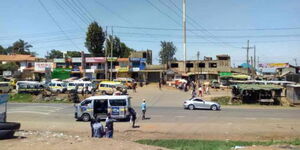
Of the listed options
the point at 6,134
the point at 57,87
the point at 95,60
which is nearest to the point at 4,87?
the point at 57,87

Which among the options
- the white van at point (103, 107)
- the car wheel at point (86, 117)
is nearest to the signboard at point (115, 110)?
the white van at point (103, 107)

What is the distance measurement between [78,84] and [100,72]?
2482cm

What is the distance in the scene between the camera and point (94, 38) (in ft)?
254

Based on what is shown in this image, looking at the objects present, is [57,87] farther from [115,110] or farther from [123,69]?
[123,69]

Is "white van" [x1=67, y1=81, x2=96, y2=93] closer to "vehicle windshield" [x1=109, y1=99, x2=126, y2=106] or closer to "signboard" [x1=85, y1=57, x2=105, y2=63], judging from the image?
"vehicle windshield" [x1=109, y1=99, x2=126, y2=106]

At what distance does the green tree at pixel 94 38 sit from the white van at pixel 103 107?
185 feet

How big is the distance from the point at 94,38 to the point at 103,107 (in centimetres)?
5731

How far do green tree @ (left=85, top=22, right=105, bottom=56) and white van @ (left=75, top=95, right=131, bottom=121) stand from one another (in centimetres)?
5644

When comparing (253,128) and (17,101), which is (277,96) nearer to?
(253,128)

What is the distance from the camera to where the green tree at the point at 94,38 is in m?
76.8

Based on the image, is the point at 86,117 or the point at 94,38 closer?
the point at 86,117

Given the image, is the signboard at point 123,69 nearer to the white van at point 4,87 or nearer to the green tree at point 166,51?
the white van at point 4,87

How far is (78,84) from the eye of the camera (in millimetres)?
43719

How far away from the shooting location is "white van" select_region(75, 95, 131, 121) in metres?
22.3
